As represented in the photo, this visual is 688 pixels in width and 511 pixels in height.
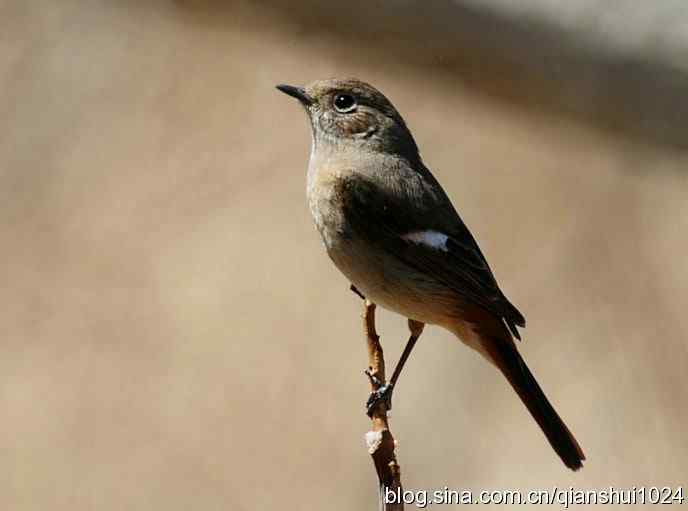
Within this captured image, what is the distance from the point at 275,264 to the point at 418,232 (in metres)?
2.15

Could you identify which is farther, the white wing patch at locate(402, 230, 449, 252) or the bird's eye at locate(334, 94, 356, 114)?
the bird's eye at locate(334, 94, 356, 114)

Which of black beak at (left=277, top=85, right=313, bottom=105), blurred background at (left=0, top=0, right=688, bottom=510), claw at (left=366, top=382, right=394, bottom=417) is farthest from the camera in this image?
blurred background at (left=0, top=0, right=688, bottom=510)

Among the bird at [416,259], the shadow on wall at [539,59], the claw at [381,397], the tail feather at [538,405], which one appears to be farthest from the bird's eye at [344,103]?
the claw at [381,397]

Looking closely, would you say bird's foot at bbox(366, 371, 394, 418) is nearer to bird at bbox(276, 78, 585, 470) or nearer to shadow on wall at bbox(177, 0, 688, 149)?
bird at bbox(276, 78, 585, 470)

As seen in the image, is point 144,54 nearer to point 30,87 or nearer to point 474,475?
point 30,87

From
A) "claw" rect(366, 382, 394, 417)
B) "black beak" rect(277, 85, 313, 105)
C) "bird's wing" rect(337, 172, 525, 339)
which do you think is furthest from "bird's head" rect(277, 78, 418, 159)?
"claw" rect(366, 382, 394, 417)

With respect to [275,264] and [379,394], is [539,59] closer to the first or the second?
[379,394]

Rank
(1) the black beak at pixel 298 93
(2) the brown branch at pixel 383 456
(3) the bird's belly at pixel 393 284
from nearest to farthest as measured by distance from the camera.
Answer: (2) the brown branch at pixel 383 456, (3) the bird's belly at pixel 393 284, (1) the black beak at pixel 298 93

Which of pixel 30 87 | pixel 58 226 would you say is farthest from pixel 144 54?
pixel 58 226

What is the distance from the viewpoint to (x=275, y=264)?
214 inches

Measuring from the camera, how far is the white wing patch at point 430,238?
10.9 feet

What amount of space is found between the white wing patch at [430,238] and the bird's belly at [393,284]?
3.1 inches

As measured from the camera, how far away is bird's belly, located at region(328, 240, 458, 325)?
10.6ft

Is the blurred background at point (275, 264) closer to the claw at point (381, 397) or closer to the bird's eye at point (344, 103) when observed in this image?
the bird's eye at point (344, 103)
